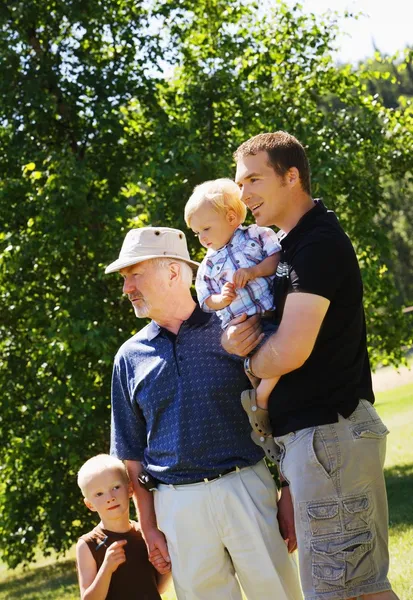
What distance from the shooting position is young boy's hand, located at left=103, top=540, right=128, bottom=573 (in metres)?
4.12

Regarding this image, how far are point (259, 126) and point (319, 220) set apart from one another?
861 cm

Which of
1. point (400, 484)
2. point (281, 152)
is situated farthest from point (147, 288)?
point (400, 484)

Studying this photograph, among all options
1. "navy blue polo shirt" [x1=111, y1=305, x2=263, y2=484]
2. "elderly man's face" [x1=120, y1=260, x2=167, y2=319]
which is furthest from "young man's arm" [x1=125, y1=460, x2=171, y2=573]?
"elderly man's face" [x1=120, y1=260, x2=167, y2=319]

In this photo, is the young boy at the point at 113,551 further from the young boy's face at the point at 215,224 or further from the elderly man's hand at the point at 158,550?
the young boy's face at the point at 215,224

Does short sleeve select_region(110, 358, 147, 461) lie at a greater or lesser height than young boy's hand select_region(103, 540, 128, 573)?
greater

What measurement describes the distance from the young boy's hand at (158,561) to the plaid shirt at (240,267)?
1071 mm

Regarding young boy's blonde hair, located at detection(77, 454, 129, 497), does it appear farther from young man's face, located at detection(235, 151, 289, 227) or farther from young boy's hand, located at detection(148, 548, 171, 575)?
young man's face, located at detection(235, 151, 289, 227)

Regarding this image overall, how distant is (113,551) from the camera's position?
13.6 ft

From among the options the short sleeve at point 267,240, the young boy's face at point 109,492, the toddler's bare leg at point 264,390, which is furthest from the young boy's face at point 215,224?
the young boy's face at point 109,492

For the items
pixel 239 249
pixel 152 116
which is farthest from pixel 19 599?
pixel 239 249

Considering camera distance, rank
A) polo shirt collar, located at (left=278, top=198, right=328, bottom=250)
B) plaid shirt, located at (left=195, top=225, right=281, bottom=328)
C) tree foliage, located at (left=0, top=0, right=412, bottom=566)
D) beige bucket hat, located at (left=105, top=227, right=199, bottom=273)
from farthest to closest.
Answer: tree foliage, located at (left=0, top=0, right=412, bottom=566), beige bucket hat, located at (left=105, top=227, right=199, bottom=273), plaid shirt, located at (left=195, top=225, right=281, bottom=328), polo shirt collar, located at (left=278, top=198, right=328, bottom=250)

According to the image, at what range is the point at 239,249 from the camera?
3.63 metres

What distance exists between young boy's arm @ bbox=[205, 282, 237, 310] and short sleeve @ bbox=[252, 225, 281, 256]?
19 centimetres

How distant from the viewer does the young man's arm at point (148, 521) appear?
4.00 metres
